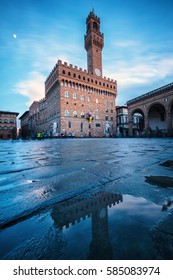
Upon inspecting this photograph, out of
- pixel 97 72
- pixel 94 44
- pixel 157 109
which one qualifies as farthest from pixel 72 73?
pixel 157 109

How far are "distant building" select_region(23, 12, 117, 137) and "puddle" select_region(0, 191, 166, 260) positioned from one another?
30508 millimetres

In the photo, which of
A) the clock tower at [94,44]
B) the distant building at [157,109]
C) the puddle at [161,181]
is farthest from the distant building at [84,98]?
the puddle at [161,181]

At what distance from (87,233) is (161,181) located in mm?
1147

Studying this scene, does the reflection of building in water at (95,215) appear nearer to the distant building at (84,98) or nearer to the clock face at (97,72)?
the distant building at (84,98)

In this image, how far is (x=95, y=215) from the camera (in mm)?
832

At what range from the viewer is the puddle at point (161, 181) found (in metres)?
1.37

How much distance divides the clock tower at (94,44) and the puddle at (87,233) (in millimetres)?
40369

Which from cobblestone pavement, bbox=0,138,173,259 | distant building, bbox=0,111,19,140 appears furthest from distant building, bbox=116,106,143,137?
cobblestone pavement, bbox=0,138,173,259

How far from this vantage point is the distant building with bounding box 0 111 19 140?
160 ft
